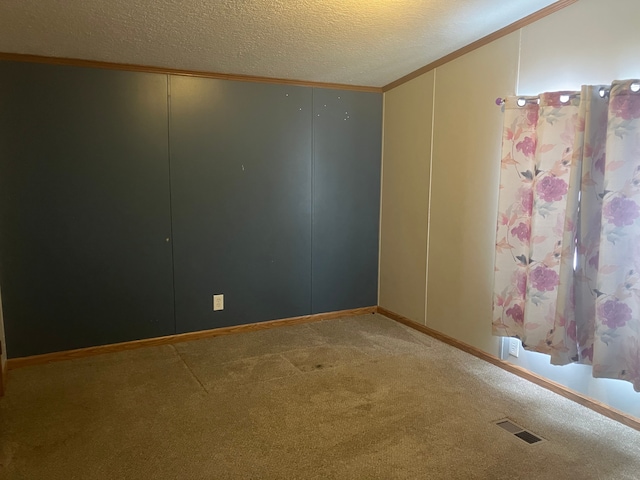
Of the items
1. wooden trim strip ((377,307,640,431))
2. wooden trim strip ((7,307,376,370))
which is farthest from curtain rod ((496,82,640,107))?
Answer: wooden trim strip ((7,307,376,370))

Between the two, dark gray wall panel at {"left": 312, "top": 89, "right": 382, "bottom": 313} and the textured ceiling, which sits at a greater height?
the textured ceiling

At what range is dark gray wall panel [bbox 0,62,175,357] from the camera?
2996 mm

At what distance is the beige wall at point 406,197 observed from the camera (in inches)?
147

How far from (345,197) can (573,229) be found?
6.60 ft

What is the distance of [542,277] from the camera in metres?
2.69

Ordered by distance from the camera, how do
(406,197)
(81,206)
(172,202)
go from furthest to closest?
1. (406,197)
2. (172,202)
3. (81,206)

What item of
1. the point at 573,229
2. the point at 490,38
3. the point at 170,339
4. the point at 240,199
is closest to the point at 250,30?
the point at 240,199

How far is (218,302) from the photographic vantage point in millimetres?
3703

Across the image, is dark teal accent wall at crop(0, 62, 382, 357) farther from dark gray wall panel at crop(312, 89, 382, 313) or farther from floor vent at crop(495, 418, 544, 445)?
floor vent at crop(495, 418, 544, 445)

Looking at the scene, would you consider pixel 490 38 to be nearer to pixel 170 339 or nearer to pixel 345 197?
pixel 345 197

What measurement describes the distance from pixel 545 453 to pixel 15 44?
361 centimetres

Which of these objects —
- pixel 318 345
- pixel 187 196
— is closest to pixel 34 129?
pixel 187 196

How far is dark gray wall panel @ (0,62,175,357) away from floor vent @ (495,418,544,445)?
2.43m

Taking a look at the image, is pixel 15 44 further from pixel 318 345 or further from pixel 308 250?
pixel 318 345
